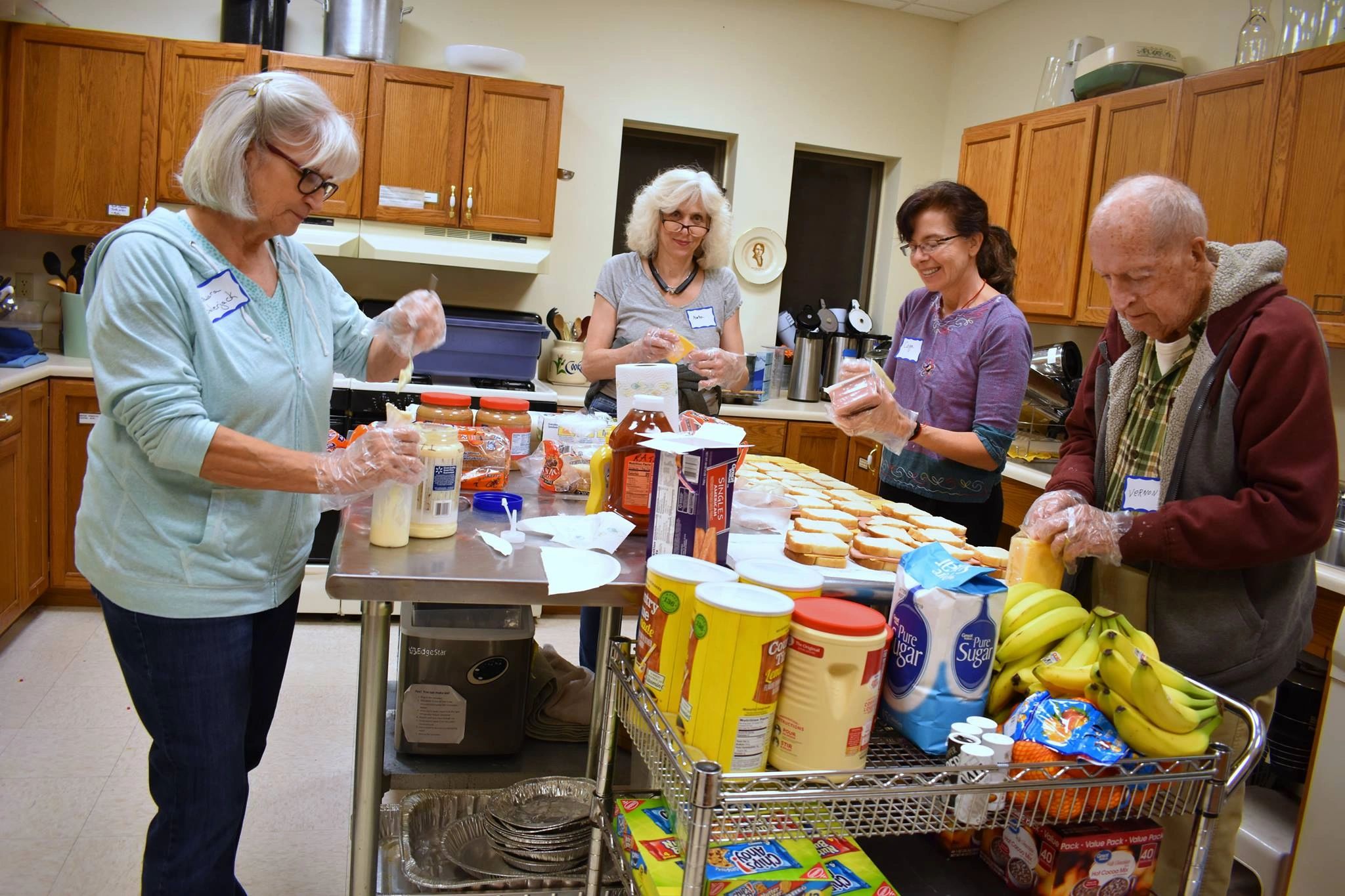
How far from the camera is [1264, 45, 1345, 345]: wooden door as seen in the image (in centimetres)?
280

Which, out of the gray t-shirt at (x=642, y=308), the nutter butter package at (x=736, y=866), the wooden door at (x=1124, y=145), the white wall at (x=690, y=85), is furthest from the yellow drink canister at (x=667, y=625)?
the white wall at (x=690, y=85)

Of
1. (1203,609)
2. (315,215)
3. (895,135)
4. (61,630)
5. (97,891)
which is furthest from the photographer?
(895,135)

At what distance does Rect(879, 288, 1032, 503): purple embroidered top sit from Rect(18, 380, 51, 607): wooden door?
3017mm

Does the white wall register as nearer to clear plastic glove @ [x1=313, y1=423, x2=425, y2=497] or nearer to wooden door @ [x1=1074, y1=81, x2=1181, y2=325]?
wooden door @ [x1=1074, y1=81, x2=1181, y2=325]

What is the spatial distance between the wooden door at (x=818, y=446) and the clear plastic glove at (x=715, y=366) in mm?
1698

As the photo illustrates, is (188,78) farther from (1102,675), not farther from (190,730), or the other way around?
(1102,675)

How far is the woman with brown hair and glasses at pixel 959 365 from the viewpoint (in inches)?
91.9

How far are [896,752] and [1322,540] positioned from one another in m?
0.77

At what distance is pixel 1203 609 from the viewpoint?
1576mm

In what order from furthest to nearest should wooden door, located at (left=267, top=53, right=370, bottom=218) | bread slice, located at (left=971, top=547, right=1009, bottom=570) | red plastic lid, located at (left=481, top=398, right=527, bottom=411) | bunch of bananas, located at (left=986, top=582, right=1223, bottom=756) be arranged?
wooden door, located at (left=267, top=53, right=370, bottom=218)
red plastic lid, located at (left=481, top=398, right=527, bottom=411)
bread slice, located at (left=971, top=547, right=1009, bottom=570)
bunch of bananas, located at (left=986, top=582, right=1223, bottom=756)

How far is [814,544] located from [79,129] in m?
3.71

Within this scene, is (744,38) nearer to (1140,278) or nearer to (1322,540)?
(1140,278)

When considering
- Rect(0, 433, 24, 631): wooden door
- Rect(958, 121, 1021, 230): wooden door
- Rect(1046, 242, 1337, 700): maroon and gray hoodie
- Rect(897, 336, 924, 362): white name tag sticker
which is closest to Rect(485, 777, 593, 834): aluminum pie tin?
Rect(1046, 242, 1337, 700): maroon and gray hoodie

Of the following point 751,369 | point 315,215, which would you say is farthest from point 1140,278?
point 315,215
